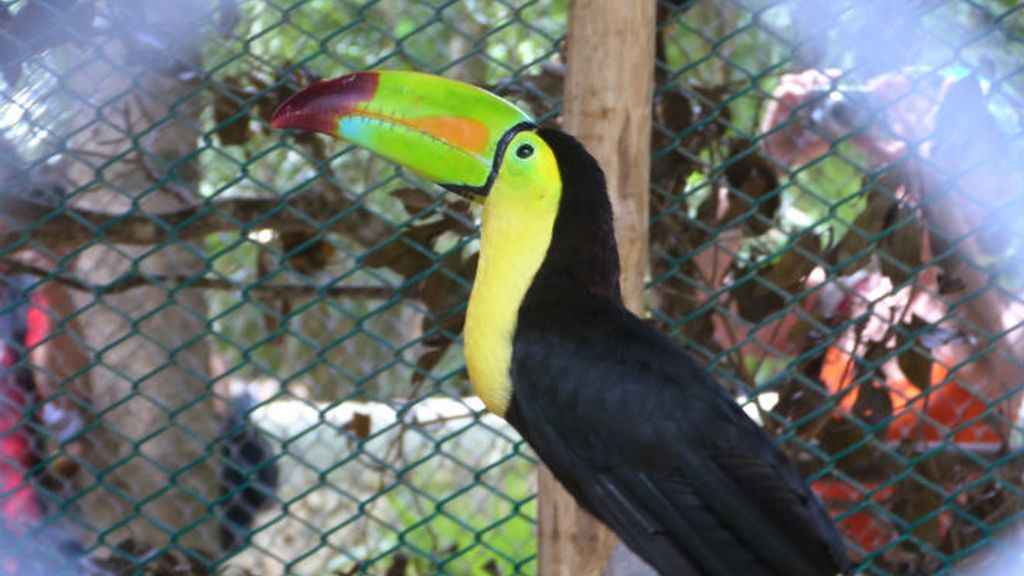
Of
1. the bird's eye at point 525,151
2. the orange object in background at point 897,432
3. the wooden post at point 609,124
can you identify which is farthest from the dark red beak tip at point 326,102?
the orange object in background at point 897,432

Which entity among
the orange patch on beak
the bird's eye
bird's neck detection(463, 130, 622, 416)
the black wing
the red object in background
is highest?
the red object in background

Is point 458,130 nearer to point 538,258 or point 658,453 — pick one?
point 538,258

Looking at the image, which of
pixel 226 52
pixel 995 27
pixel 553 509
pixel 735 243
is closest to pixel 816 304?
pixel 735 243

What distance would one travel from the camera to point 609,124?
1947mm

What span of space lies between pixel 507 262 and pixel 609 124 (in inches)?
11.4

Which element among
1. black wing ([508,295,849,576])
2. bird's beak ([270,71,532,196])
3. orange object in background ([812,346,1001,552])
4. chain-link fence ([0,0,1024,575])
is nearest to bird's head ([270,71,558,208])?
bird's beak ([270,71,532,196])

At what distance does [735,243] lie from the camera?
2660mm

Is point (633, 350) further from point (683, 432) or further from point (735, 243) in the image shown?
point (735, 243)

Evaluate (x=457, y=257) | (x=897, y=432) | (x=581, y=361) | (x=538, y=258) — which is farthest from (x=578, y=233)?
(x=897, y=432)

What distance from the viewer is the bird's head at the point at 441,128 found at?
5.77 feet

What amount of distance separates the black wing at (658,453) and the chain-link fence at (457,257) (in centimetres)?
50

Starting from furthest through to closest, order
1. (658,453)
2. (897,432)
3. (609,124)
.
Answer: (897,432)
(609,124)
(658,453)

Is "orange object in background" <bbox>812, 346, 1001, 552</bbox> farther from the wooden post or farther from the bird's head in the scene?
the bird's head

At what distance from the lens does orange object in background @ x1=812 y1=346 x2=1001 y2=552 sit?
2.66 meters
